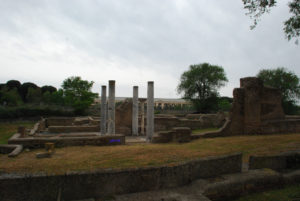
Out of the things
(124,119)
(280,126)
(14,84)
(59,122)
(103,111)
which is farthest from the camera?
(14,84)

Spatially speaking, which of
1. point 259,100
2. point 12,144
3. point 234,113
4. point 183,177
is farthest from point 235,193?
point 259,100

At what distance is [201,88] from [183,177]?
4074 centimetres

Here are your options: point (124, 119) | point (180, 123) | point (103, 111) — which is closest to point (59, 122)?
point (124, 119)

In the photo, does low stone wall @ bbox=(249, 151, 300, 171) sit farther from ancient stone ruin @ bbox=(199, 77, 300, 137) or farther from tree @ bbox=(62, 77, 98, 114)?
tree @ bbox=(62, 77, 98, 114)

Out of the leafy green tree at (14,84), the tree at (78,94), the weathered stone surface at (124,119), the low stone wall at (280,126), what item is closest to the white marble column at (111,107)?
the weathered stone surface at (124,119)

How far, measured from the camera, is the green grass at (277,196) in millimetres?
4469

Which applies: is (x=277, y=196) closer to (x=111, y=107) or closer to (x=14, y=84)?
(x=111, y=107)

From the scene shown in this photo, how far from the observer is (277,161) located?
6184 mm

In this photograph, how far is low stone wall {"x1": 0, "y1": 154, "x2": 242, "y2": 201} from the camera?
367 cm

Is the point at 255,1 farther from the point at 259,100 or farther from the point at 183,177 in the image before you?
the point at 183,177

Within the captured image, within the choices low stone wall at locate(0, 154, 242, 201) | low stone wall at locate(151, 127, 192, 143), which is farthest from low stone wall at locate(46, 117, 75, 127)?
low stone wall at locate(0, 154, 242, 201)

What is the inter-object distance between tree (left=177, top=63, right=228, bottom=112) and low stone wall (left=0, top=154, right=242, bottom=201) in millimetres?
39875

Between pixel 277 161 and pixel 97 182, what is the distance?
5494 millimetres

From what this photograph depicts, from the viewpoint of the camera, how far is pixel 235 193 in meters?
4.53
